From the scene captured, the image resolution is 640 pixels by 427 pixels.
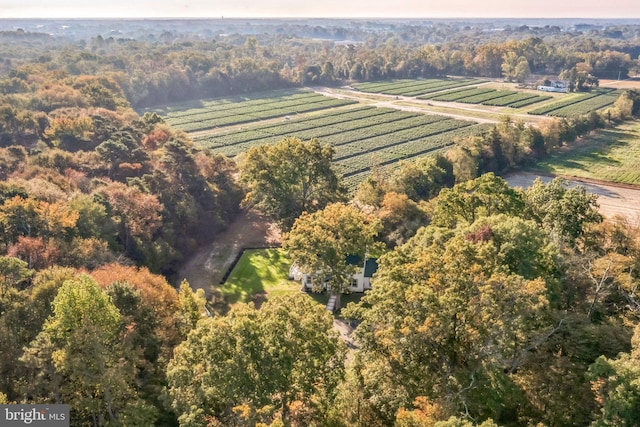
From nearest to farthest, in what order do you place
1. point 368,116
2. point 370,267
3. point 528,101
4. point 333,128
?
point 370,267 → point 333,128 → point 368,116 → point 528,101

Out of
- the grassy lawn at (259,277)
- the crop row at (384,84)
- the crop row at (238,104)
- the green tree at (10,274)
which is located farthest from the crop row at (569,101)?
the green tree at (10,274)

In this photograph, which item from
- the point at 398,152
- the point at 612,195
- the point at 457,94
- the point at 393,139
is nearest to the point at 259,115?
the point at 393,139

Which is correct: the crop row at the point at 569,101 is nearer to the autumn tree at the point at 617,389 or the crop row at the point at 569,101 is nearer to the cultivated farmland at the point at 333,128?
the cultivated farmland at the point at 333,128

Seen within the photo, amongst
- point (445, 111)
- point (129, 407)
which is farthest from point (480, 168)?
point (129, 407)

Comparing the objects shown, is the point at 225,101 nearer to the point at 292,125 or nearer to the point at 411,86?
the point at 292,125

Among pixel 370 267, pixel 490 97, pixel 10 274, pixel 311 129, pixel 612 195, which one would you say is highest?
pixel 10 274

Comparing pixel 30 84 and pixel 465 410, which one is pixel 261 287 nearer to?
pixel 465 410

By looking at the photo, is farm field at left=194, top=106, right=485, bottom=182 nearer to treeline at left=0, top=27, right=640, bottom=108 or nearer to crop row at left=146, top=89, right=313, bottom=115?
crop row at left=146, top=89, right=313, bottom=115
